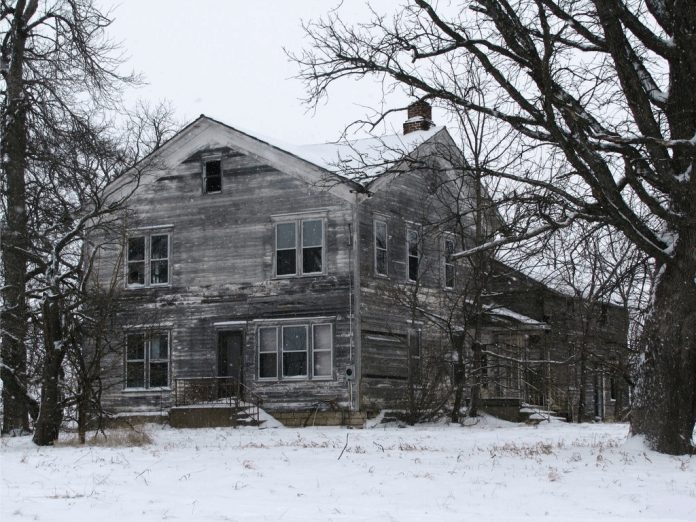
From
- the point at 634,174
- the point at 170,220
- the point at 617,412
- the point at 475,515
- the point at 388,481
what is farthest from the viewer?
the point at 617,412

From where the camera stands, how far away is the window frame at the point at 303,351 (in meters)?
26.2

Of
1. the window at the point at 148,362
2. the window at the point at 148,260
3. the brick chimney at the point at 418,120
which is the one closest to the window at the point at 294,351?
the window at the point at 148,362

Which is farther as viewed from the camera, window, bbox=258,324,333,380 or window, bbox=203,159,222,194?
window, bbox=203,159,222,194

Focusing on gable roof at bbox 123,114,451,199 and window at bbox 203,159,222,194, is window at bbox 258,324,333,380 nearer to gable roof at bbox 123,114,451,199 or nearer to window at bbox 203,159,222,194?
gable roof at bbox 123,114,451,199

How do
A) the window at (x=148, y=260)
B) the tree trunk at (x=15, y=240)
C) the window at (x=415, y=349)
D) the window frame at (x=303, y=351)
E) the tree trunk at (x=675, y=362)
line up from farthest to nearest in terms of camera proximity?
1. the window at (x=148, y=260)
2. the window at (x=415, y=349)
3. the window frame at (x=303, y=351)
4. the tree trunk at (x=15, y=240)
5. the tree trunk at (x=675, y=362)

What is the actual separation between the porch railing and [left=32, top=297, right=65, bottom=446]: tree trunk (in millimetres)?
9478

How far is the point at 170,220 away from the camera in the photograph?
1136 inches

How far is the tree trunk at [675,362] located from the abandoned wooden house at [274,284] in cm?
1167

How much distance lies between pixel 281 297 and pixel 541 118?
1444 centimetres

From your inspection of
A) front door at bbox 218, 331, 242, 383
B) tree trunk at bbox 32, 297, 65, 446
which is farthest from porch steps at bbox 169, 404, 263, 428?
tree trunk at bbox 32, 297, 65, 446

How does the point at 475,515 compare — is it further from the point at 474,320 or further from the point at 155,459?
the point at 474,320

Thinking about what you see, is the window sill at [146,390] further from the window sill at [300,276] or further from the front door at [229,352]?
the window sill at [300,276]

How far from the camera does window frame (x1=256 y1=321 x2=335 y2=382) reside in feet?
86.1

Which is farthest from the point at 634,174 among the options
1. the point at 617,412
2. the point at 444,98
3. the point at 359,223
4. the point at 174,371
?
the point at 617,412
